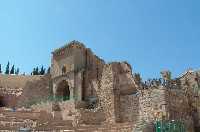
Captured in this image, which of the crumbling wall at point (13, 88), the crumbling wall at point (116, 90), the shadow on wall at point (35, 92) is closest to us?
the crumbling wall at point (116, 90)

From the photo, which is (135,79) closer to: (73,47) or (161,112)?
(161,112)

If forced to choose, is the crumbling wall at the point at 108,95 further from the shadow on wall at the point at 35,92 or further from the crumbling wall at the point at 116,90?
the shadow on wall at the point at 35,92

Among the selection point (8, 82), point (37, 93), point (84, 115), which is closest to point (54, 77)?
point (37, 93)

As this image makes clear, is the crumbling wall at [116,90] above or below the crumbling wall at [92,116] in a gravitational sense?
above

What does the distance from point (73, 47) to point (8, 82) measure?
45.6 feet

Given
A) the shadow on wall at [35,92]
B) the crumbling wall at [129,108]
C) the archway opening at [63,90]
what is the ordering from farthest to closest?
1. the archway opening at [63,90]
2. the shadow on wall at [35,92]
3. the crumbling wall at [129,108]

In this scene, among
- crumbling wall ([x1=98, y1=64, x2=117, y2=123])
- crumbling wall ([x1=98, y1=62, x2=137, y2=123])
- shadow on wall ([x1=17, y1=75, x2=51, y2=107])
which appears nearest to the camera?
crumbling wall ([x1=98, y1=62, x2=137, y2=123])

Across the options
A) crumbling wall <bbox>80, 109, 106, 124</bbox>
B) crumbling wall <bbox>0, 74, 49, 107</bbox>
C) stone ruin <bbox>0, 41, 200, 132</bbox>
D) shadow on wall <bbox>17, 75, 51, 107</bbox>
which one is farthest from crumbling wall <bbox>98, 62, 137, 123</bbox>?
crumbling wall <bbox>0, 74, 49, 107</bbox>

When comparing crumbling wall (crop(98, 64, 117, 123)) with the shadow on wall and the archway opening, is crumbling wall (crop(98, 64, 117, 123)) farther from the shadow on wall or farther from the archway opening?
the shadow on wall

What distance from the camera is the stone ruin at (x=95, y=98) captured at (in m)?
22.8

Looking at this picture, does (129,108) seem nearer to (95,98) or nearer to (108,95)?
(108,95)

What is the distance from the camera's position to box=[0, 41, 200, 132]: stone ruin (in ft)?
74.8

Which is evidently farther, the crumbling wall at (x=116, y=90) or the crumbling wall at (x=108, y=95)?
the crumbling wall at (x=108, y=95)

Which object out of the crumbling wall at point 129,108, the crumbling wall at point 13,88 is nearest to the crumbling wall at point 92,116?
the crumbling wall at point 129,108
